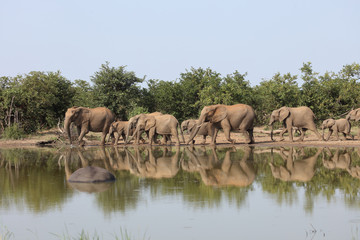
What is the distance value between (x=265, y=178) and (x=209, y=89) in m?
27.0

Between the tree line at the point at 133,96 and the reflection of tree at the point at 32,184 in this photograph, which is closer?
the reflection of tree at the point at 32,184

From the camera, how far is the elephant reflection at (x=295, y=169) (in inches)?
596

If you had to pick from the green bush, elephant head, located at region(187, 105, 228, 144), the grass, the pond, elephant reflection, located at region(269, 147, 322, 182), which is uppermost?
elephant head, located at region(187, 105, 228, 144)

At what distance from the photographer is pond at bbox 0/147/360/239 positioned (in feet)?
29.6

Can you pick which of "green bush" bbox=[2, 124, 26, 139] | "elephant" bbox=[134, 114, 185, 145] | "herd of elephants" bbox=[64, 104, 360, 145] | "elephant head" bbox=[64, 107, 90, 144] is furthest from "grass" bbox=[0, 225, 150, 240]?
"green bush" bbox=[2, 124, 26, 139]

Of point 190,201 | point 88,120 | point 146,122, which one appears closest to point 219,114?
point 146,122

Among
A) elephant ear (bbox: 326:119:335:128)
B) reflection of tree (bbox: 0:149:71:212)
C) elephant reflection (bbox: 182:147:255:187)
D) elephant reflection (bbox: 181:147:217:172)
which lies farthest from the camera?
elephant ear (bbox: 326:119:335:128)

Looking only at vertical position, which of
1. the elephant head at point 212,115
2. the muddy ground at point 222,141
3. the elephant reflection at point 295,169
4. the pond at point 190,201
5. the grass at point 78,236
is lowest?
the grass at point 78,236

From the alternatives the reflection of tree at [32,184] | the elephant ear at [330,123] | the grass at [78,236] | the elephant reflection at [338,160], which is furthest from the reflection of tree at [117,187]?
the elephant ear at [330,123]

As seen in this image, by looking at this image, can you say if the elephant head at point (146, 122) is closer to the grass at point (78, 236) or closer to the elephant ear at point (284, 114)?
the elephant ear at point (284, 114)

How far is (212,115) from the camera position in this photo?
30250 millimetres

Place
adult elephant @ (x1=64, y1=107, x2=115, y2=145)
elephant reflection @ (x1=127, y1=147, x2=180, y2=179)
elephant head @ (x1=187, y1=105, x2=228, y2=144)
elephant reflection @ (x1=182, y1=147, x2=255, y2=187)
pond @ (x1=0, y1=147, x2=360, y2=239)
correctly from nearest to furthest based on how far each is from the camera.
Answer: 1. pond @ (x1=0, y1=147, x2=360, y2=239)
2. elephant reflection @ (x1=182, y1=147, x2=255, y2=187)
3. elephant reflection @ (x1=127, y1=147, x2=180, y2=179)
4. elephant head @ (x1=187, y1=105, x2=228, y2=144)
5. adult elephant @ (x1=64, y1=107, x2=115, y2=145)

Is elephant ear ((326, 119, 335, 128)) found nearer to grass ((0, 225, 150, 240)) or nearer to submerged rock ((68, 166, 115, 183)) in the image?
submerged rock ((68, 166, 115, 183))

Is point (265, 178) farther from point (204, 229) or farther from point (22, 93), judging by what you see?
point (22, 93)
